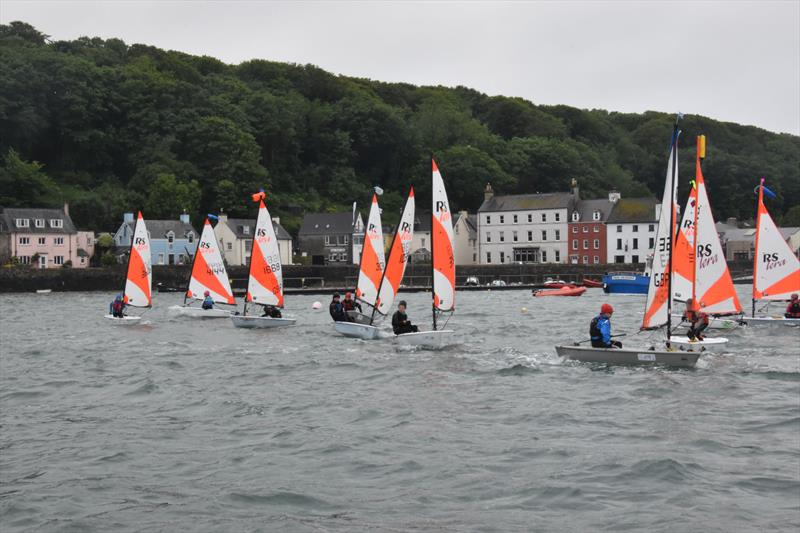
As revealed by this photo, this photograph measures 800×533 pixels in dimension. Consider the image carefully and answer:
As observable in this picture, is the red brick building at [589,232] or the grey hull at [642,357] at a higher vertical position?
the red brick building at [589,232]

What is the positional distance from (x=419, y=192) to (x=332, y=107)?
2369 centimetres

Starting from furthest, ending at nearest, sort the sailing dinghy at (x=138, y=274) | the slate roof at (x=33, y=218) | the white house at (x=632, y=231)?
the white house at (x=632, y=231)
the slate roof at (x=33, y=218)
the sailing dinghy at (x=138, y=274)

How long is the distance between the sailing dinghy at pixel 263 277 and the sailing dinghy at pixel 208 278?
604 centimetres

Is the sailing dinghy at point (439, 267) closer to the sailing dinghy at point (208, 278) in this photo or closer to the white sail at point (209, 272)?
the sailing dinghy at point (208, 278)

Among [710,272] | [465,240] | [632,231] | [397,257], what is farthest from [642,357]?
[465,240]

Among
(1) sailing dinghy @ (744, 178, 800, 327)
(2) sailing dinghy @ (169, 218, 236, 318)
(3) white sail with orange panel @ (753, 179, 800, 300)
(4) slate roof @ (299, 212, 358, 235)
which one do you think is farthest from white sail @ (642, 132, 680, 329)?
(4) slate roof @ (299, 212, 358, 235)

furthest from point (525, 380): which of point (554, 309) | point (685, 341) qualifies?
point (554, 309)

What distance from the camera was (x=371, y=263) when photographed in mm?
37719

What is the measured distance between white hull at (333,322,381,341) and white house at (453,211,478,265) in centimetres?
7734

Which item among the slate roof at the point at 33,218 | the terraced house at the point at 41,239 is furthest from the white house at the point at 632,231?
the slate roof at the point at 33,218

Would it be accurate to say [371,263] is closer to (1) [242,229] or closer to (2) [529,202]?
(1) [242,229]

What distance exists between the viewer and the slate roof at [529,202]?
108875mm

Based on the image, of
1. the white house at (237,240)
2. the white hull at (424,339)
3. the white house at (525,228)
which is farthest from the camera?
the white house at (525,228)

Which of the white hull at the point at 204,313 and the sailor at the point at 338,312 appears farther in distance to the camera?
A: the white hull at the point at 204,313
